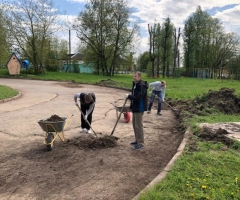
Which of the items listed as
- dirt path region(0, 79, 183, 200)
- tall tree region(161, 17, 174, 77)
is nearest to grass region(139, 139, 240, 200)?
dirt path region(0, 79, 183, 200)

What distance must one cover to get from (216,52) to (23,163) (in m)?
47.7

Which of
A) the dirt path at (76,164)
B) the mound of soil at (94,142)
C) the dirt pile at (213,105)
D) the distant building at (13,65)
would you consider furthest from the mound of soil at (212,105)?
the distant building at (13,65)

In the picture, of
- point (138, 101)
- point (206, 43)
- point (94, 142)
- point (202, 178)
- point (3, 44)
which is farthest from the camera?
point (206, 43)

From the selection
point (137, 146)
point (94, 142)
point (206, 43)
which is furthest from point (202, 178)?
point (206, 43)

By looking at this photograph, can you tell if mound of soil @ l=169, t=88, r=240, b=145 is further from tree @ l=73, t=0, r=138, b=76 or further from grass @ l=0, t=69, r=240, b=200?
tree @ l=73, t=0, r=138, b=76

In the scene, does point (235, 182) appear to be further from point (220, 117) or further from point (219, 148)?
point (220, 117)

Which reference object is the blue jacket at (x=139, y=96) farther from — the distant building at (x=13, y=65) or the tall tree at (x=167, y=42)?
the tall tree at (x=167, y=42)

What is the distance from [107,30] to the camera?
35031mm

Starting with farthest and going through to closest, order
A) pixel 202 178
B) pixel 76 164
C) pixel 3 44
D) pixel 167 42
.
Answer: pixel 167 42 → pixel 3 44 → pixel 76 164 → pixel 202 178

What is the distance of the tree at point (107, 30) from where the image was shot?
3444 centimetres

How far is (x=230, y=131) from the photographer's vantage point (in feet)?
20.4

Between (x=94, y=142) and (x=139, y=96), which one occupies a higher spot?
(x=139, y=96)

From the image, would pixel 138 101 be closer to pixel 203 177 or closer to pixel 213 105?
pixel 203 177

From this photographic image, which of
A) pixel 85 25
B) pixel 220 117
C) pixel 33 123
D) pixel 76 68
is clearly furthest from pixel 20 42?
pixel 220 117
